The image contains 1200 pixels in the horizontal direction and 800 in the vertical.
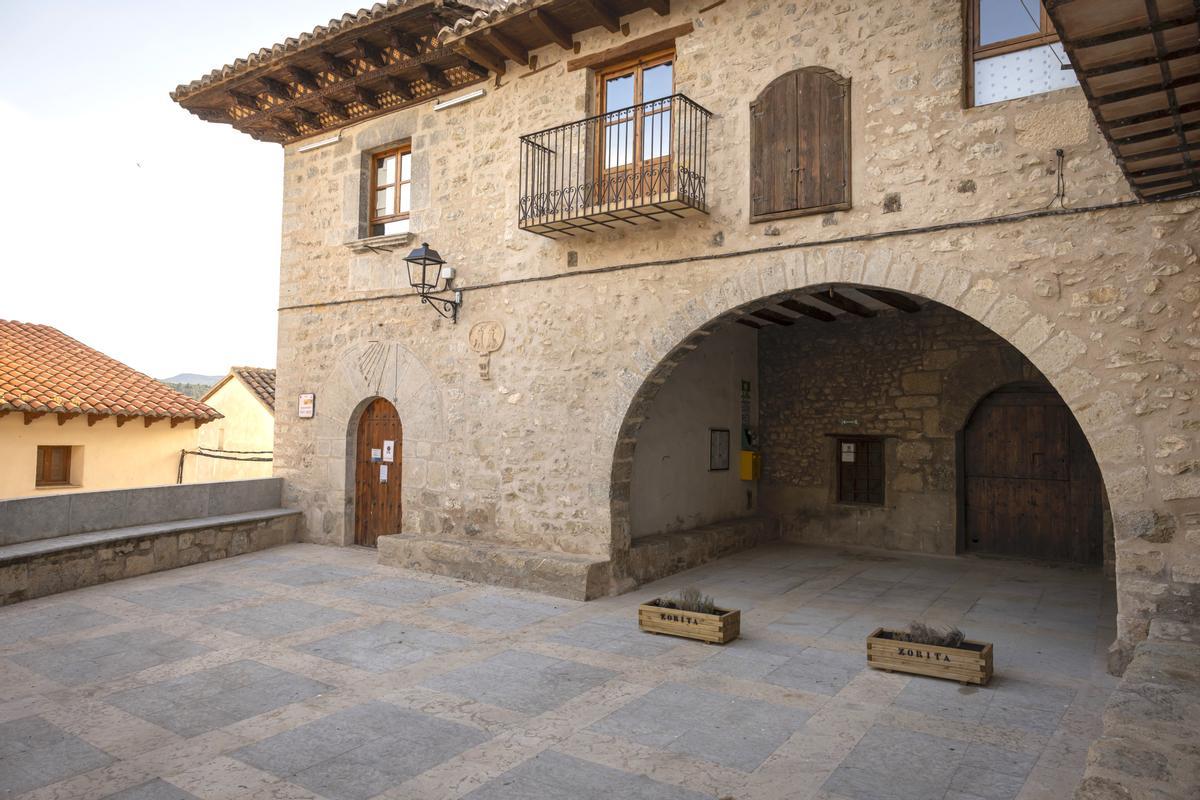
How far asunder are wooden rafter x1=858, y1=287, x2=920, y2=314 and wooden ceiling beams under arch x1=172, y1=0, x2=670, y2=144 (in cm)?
346

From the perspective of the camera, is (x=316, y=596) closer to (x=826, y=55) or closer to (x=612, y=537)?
(x=612, y=537)

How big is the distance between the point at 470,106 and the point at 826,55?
158 inches

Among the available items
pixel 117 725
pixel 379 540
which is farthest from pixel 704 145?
pixel 117 725

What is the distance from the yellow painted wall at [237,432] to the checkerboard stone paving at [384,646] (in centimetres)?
1099

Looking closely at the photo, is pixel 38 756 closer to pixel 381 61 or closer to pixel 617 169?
pixel 617 169

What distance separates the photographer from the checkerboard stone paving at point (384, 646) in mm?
5125

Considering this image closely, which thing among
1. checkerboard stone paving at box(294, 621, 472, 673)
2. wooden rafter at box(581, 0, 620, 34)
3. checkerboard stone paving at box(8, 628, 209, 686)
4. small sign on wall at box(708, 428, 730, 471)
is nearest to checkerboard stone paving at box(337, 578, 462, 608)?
checkerboard stone paving at box(294, 621, 472, 673)

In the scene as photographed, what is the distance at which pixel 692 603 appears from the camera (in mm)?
5773

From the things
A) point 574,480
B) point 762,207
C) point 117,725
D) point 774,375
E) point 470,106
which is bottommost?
point 117,725

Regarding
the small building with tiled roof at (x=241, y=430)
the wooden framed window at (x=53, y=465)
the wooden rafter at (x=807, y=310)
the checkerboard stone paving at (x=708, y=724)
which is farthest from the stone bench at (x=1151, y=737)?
the small building with tiled roof at (x=241, y=430)

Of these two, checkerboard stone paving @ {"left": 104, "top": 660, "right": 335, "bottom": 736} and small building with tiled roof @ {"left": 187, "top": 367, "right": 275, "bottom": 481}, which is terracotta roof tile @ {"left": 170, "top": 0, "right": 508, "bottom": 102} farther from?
small building with tiled roof @ {"left": 187, "top": 367, "right": 275, "bottom": 481}

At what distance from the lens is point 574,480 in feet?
24.3

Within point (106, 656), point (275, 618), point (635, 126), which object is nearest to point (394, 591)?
point (275, 618)

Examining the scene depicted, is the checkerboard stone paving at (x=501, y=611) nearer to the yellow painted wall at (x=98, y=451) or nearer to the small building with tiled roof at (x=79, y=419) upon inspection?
the yellow painted wall at (x=98, y=451)
